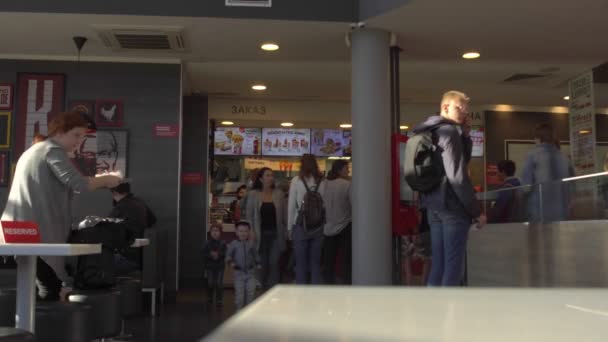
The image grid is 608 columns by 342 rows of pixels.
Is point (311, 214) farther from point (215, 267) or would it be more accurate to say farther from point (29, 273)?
point (29, 273)

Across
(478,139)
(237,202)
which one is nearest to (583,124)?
(478,139)

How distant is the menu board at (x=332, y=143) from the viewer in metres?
12.0

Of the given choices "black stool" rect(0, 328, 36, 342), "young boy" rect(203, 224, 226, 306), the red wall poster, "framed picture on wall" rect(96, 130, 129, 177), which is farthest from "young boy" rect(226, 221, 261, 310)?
"black stool" rect(0, 328, 36, 342)

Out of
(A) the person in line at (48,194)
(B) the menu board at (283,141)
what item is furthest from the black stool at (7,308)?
(B) the menu board at (283,141)

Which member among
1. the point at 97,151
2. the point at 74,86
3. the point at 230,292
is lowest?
the point at 230,292

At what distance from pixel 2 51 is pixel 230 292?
4.09 m

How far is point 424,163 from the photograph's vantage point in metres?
4.08

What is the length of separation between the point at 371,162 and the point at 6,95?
4381 millimetres

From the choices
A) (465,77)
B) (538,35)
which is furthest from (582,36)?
(465,77)

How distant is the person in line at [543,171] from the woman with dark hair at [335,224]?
1.67m

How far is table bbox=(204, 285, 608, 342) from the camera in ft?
1.38

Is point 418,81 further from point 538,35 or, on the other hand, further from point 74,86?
point 74,86

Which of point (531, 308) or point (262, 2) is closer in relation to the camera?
point (531, 308)

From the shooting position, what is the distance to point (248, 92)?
32.7 feet
